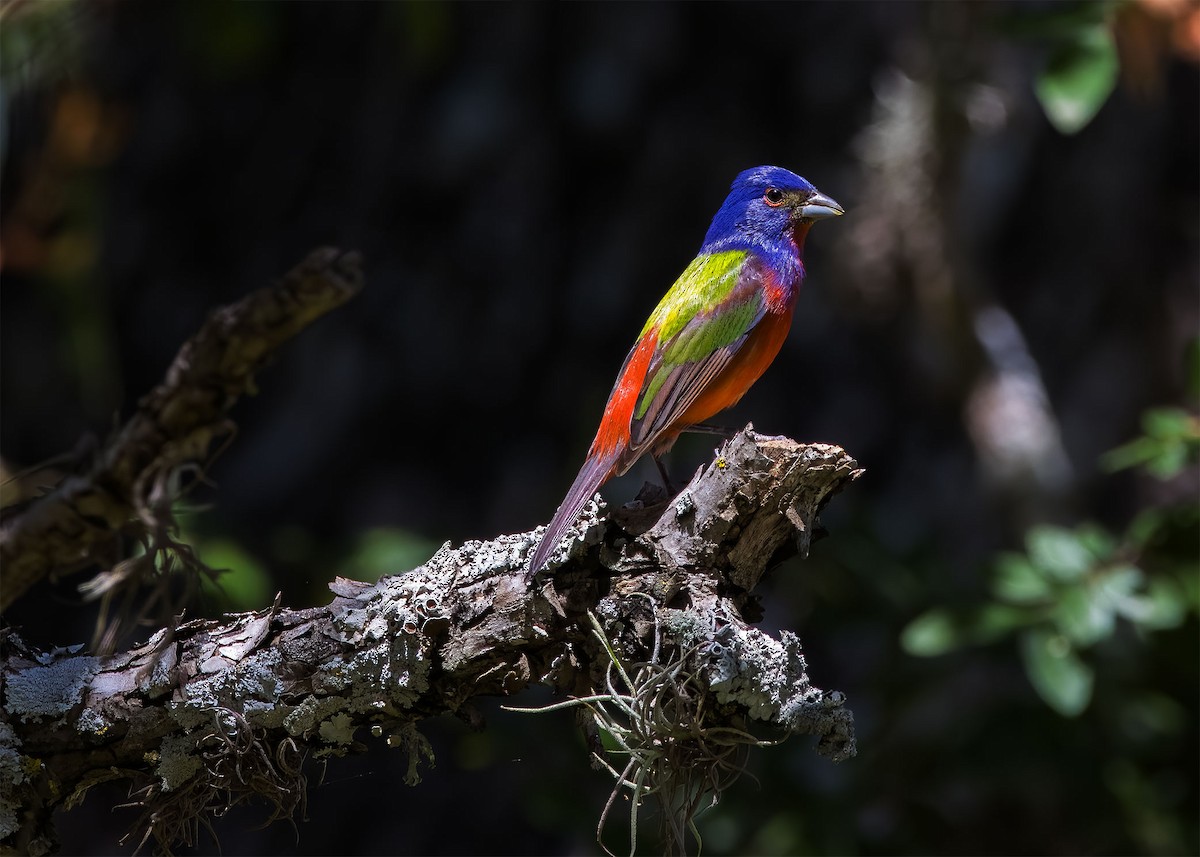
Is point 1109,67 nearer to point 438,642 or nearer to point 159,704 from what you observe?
point 438,642

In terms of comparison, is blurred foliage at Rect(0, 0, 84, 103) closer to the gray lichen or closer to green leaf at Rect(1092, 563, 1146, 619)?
the gray lichen

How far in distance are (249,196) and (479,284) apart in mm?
1495

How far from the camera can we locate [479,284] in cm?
740

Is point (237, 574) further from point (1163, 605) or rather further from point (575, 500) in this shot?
point (1163, 605)

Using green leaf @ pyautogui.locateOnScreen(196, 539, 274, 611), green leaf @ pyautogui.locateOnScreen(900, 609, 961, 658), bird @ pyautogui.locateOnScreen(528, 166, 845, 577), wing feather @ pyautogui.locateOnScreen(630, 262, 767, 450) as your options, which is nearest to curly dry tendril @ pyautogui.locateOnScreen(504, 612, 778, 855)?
bird @ pyautogui.locateOnScreen(528, 166, 845, 577)

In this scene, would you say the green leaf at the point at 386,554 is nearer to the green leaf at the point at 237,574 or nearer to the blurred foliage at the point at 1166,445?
the green leaf at the point at 237,574

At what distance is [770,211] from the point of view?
4.21 metres

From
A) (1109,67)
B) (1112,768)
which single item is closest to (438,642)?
(1109,67)

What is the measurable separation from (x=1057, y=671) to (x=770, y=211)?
1679 millimetres

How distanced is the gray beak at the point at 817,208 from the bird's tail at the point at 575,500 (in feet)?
4.31

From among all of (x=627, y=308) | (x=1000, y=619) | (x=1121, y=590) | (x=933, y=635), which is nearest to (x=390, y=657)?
(x=933, y=635)

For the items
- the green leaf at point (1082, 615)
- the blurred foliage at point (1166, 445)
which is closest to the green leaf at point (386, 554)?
the green leaf at point (1082, 615)

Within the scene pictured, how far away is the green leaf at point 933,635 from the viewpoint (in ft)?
13.2

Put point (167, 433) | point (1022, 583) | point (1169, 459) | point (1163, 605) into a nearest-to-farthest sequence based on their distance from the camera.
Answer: point (167, 433) → point (1169, 459) → point (1163, 605) → point (1022, 583)
